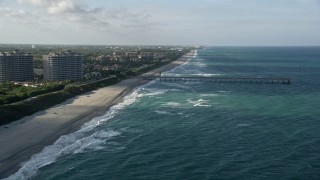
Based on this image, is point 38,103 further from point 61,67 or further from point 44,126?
point 61,67

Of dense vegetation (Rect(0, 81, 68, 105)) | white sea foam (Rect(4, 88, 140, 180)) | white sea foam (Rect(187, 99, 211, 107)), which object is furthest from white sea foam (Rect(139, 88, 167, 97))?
white sea foam (Rect(4, 88, 140, 180))

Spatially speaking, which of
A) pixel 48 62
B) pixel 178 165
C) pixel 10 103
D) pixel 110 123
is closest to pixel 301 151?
pixel 178 165

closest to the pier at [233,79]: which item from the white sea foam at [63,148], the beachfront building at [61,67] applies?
the beachfront building at [61,67]

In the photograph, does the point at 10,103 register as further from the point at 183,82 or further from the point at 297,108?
the point at 183,82

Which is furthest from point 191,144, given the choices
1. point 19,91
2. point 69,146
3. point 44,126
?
point 19,91

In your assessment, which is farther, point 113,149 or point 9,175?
point 113,149

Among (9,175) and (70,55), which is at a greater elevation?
(70,55)

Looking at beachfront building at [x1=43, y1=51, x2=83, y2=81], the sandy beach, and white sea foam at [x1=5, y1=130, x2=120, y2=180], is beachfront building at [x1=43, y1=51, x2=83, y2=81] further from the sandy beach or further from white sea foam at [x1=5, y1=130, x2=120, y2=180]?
white sea foam at [x1=5, y1=130, x2=120, y2=180]
